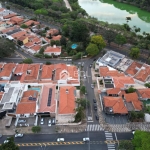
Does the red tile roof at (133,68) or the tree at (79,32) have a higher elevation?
the tree at (79,32)

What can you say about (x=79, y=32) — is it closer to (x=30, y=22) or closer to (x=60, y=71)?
(x=60, y=71)

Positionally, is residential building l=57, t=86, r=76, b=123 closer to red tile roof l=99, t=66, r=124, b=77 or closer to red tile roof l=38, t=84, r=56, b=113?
red tile roof l=38, t=84, r=56, b=113

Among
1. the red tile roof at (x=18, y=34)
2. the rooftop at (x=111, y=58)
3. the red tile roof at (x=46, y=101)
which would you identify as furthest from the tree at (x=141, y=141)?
the red tile roof at (x=18, y=34)

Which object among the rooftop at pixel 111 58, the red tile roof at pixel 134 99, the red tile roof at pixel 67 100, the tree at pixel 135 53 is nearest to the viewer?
the red tile roof at pixel 67 100

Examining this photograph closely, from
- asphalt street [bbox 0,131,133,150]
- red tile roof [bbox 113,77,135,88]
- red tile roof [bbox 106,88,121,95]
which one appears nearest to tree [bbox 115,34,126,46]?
red tile roof [bbox 113,77,135,88]

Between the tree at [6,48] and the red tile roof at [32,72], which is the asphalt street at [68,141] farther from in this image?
the tree at [6,48]

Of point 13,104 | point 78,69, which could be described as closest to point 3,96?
point 13,104

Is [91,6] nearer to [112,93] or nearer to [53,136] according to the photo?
[112,93]
